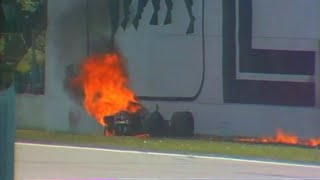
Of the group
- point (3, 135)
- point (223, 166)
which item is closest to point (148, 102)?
point (223, 166)

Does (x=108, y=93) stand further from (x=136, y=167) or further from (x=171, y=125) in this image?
(x=136, y=167)

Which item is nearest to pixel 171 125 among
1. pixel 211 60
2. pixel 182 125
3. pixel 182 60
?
pixel 182 125

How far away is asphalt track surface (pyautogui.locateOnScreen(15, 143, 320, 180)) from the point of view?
7.43 m

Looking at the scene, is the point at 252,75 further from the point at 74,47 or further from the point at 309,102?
the point at 74,47

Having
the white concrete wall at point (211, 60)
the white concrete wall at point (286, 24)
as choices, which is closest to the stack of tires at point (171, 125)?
the white concrete wall at point (211, 60)

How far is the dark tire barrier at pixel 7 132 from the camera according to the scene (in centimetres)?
236

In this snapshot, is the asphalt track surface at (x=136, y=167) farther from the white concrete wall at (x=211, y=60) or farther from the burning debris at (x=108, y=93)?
the white concrete wall at (x=211, y=60)

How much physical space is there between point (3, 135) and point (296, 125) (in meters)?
13.3

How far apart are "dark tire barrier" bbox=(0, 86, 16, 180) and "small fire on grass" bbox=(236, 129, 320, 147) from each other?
12533mm

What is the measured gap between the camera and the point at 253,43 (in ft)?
50.5

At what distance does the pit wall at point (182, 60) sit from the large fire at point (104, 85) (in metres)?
0.21

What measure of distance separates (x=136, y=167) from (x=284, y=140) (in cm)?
756

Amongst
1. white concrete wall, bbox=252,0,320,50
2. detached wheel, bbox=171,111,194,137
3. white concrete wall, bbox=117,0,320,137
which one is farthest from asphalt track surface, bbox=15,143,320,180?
white concrete wall, bbox=252,0,320,50

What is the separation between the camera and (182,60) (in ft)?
52.0
